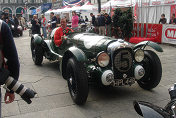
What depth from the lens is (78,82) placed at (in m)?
3.60

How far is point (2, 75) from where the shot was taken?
176 cm

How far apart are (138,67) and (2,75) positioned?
2.80 metres

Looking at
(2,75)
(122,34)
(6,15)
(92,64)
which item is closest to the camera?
(2,75)

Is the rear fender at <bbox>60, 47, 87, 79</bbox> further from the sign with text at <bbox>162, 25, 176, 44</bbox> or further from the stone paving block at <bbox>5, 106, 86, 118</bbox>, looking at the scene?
the sign with text at <bbox>162, 25, 176, 44</bbox>

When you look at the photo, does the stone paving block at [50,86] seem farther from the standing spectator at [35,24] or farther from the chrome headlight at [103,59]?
the standing spectator at [35,24]

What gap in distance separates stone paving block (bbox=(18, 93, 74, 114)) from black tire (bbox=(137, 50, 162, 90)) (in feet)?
5.64

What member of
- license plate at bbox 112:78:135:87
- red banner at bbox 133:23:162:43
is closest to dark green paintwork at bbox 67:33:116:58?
license plate at bbox 112:78:135:87

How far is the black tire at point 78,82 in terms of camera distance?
359 cm

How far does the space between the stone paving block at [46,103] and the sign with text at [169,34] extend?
7.42 metres

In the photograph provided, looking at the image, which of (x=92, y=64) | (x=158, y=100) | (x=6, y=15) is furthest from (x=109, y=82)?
(x=6, y=15)

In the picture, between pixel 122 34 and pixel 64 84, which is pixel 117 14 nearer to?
pixel 122 34

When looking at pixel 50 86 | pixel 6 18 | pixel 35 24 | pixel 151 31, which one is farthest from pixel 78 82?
pixel 35 24

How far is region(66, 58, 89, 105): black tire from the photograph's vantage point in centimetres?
359

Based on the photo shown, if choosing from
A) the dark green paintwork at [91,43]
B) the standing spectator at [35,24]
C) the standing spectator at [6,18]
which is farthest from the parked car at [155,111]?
the standing spectator at [35,24]
